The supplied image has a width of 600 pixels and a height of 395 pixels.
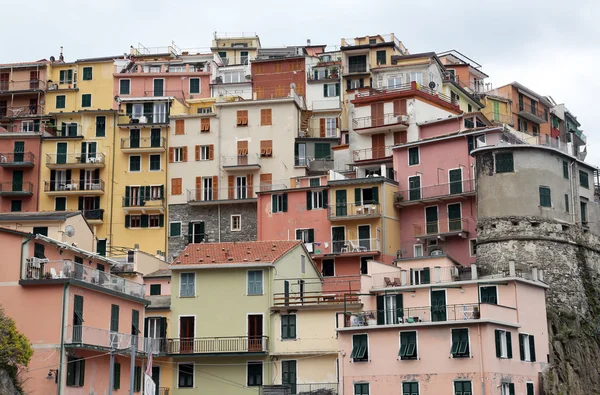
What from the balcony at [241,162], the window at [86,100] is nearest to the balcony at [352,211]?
the balcony at [241,162]

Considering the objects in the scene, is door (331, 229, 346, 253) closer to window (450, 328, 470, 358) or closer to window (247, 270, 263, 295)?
window (247, 270, 263, 295)

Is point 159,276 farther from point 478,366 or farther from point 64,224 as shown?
point 478,366

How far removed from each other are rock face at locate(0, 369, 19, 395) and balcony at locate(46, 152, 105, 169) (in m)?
46.1

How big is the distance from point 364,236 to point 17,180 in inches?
1296

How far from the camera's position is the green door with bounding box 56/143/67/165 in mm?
88812

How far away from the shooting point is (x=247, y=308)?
62.5 meters

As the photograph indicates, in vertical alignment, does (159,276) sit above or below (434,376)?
above

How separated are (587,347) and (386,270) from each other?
13788mm

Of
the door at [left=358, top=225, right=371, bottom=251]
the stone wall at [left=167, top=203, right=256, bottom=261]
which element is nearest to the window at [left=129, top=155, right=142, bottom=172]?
the stone wall at [left=167, top=203, right=256, bottom=261]

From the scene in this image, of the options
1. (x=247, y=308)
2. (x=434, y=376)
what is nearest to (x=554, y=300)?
(x=434, y=376)

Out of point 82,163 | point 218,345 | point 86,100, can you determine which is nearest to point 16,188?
point 82,163

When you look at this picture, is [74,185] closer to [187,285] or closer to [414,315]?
[187,285]

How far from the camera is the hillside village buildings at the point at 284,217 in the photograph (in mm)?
53250

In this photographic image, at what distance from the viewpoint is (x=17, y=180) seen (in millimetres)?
88188
